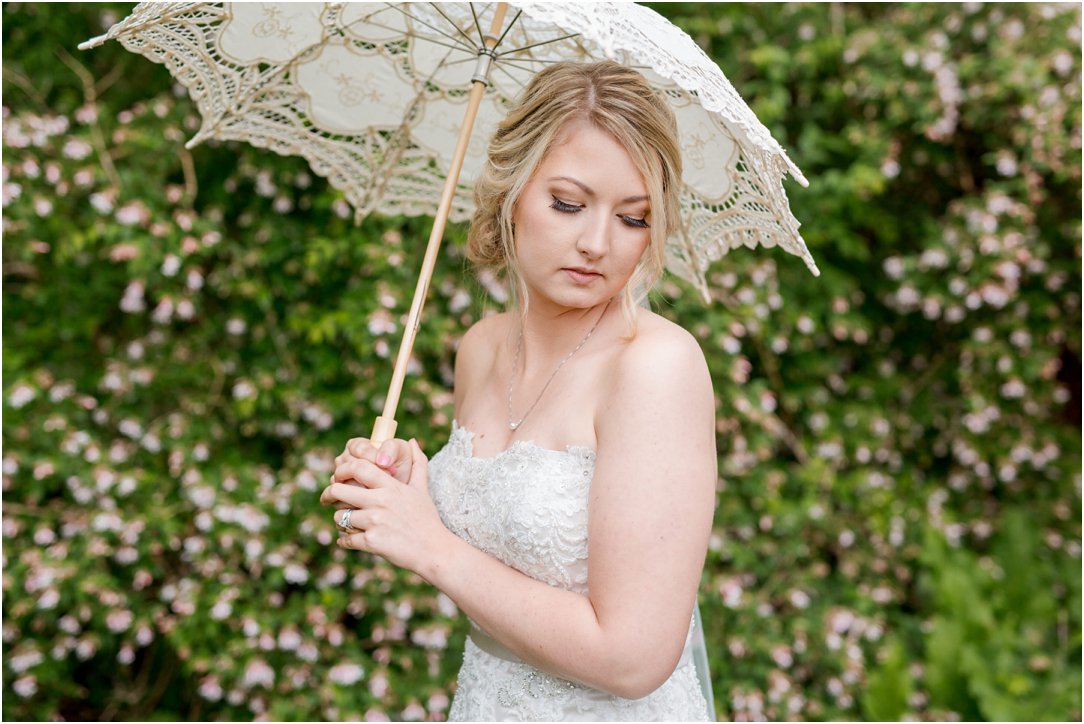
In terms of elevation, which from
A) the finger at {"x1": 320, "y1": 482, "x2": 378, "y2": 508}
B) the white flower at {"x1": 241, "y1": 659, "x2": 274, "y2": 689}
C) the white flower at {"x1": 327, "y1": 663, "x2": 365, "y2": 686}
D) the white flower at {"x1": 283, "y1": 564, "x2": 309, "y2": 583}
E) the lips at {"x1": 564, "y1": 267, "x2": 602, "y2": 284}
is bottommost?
the white flower at {"x1": 241, "y1": 659, "x2": 274, "y2": 689}

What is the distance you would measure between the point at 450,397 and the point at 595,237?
5.51ft

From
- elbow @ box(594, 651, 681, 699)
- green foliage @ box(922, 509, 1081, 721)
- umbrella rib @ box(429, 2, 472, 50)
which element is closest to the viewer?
elbow @ box(594, 651, 681, 699)

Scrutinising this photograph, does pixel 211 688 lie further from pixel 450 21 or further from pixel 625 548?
pixel 450 21

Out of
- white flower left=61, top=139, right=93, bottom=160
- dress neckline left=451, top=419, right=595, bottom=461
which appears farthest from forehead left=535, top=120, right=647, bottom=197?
white flower left=61, top=139, right=93, bottom=160

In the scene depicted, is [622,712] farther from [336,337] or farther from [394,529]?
[336,337]

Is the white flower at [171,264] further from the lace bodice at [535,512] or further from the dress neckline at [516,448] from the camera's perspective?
the lace bodice at [535,512]

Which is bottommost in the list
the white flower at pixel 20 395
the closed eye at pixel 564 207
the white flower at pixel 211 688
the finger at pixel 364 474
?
the white flower at pixel 211 688

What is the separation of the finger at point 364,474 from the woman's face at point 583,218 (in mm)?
499

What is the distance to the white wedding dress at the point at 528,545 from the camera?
1722 millimetres

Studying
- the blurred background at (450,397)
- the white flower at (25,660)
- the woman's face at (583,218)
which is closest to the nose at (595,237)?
the woman's face at (583,218)

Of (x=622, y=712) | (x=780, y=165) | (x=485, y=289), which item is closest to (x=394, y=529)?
(x=622, y=712)

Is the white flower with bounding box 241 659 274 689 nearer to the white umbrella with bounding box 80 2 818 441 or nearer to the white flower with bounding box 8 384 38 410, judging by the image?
the white flower with bounding box 8 384 38 410

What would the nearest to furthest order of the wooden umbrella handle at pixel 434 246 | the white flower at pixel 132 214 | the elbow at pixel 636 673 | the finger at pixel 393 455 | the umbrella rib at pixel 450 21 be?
the elbow at pixel 636 673, the finger at pixel 393 455, the wooden umbrella handle at pixel 434 246, the umbrella rib at pixel 450 21, the white flower at pixel 132 214

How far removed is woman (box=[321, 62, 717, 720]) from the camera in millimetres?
1593
